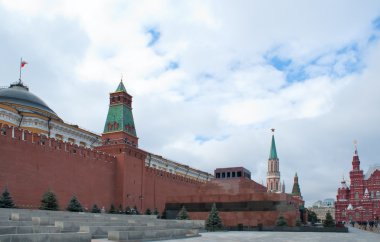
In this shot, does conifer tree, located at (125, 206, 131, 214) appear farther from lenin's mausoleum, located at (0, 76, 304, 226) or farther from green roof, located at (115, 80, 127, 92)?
green roof, located at (115, 80, 127, 92)

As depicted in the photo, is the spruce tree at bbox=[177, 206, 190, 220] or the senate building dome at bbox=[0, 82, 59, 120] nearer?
the spruce tree at bbox=[177, 206, 190, 220]

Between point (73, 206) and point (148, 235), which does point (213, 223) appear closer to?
point (73, 206)

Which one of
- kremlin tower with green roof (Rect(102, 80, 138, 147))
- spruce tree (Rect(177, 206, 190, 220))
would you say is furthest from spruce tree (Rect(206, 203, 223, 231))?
kremlin tower with green roof (Rect(102, 80, 138, 147))

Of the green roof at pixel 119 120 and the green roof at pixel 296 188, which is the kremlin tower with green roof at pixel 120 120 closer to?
the green roof at pixel 119 120

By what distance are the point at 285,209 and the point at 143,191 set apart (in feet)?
39.0

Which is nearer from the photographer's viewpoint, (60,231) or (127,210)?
(60,231)

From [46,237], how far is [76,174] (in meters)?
19.1

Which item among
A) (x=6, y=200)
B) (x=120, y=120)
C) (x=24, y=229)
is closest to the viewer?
(x=24, y=229)

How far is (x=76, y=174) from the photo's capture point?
30.0 m

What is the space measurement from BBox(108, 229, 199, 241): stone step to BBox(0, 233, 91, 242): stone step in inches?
80.2

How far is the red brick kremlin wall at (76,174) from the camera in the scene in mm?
25000

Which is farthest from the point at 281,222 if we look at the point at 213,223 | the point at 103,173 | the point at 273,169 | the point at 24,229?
the point at 273,169

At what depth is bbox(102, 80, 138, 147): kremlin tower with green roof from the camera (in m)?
37.5

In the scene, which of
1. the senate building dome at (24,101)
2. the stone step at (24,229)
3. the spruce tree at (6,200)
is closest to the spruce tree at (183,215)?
the senate building dome at (24,101)
